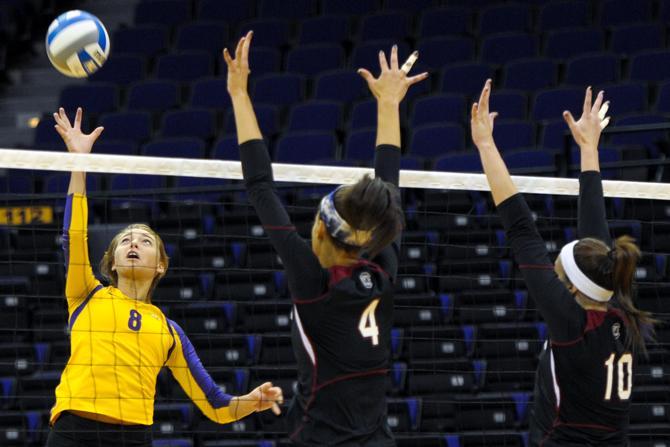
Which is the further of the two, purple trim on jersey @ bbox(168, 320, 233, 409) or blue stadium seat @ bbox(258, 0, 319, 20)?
blue stadium seat @ bbox(258, 0, 319, 20)

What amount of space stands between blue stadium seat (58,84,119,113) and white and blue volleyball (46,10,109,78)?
25.5 ft

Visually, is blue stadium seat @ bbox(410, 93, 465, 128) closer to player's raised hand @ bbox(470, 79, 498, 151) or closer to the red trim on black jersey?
player's raised hand @ bbox(470, 79, 498, 151)

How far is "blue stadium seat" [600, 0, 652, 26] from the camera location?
43.5 feet

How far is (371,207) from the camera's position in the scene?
3.39m

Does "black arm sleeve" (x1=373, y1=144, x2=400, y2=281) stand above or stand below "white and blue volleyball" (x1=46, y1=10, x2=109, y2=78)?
below

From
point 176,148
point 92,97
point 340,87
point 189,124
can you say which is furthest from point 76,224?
point 92,97

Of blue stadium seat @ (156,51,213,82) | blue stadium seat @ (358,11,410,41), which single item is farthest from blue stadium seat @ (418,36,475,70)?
blue stadium seat @ (156,51,213,82)

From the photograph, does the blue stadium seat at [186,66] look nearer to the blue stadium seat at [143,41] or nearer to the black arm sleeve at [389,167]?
the blue stadium seat at [143,41]

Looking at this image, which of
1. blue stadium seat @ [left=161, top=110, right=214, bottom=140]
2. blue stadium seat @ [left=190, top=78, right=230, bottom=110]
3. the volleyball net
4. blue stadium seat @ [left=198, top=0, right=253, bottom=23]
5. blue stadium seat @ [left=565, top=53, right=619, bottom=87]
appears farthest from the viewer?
blue stadium seat @ [left=198, top=0, right=253, bottom=23]

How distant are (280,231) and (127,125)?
33.1ft

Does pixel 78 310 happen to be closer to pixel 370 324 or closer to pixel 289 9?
pixel 370 324

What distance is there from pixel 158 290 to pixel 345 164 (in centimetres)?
206

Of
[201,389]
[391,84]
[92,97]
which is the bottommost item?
[201,389]

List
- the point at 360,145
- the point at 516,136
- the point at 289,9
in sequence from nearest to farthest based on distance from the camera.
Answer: the point at 516,136
the point at 360,145
the point at 289,9
